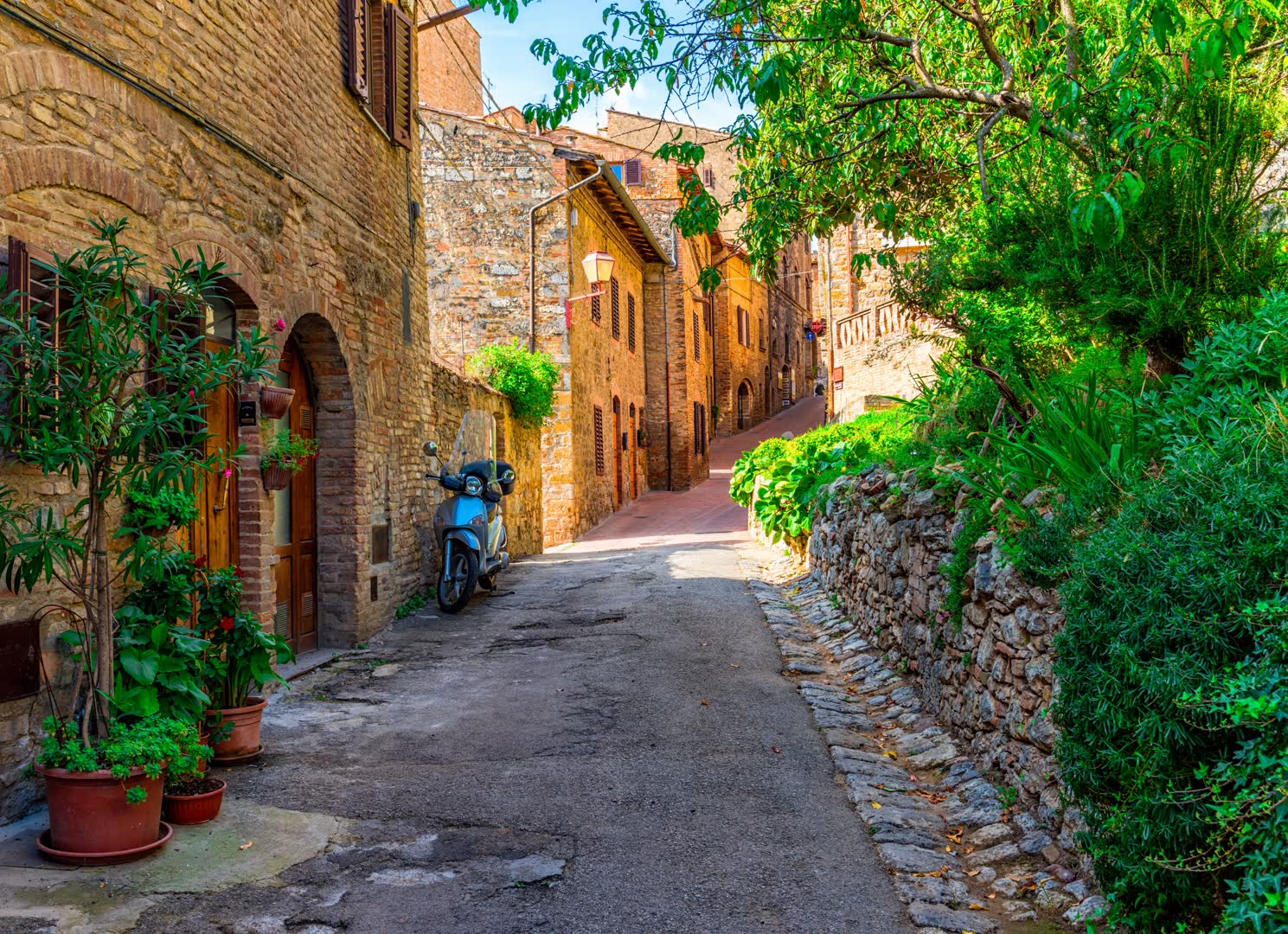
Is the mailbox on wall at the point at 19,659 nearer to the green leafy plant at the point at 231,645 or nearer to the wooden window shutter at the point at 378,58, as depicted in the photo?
the green leafy plant at the point at 231,645

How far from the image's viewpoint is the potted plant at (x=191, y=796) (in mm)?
3955

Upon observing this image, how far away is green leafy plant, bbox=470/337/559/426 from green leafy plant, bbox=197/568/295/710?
31.6 feet

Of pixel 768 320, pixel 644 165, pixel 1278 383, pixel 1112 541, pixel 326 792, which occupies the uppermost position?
pixel 644 165

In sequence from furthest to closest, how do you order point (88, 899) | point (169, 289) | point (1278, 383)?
point (169, 289) → point (1278, 383) → point (88, 899)

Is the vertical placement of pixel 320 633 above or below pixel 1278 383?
below

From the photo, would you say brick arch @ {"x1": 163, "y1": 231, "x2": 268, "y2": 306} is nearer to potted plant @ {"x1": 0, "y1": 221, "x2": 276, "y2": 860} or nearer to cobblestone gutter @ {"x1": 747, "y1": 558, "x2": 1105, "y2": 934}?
potted plant @ {"x1": 0, "y1": 221, "x2": 276, "y2": 860}

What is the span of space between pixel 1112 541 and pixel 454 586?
7.18 meters

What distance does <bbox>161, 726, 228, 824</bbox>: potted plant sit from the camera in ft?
13.0

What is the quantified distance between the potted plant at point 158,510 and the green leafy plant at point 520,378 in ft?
31.6

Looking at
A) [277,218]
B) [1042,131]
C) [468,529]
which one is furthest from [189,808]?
[468,529]

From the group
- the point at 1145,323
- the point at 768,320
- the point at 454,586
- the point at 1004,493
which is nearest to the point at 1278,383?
the point at 1145,323

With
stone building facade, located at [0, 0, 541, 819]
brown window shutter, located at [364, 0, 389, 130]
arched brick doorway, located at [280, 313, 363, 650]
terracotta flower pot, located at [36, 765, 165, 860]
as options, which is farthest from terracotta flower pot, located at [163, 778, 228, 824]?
brown window shutter, located at [364, 0, 389, 130]

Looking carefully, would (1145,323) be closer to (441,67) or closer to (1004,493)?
(1004,493)

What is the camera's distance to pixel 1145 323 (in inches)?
183
